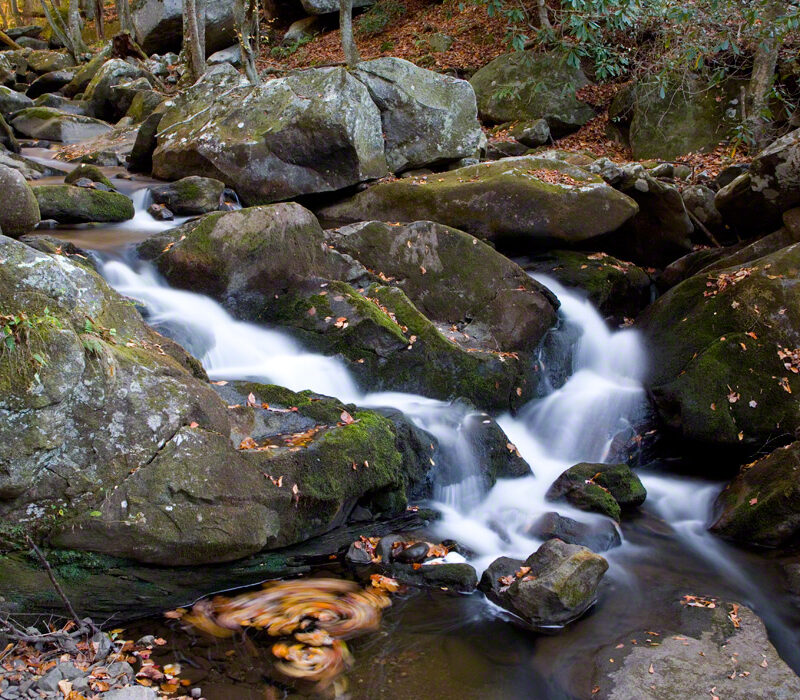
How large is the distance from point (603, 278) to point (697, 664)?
6.32 meters

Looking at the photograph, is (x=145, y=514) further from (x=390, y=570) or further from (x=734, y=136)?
(x=734, y=136)

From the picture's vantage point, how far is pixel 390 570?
5.63 meters

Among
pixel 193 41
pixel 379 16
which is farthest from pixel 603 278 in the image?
pixel 379 16

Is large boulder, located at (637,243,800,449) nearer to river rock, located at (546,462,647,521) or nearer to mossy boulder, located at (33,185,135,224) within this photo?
river rock, located at (546,462,647,521)

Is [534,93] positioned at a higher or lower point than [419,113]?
lower

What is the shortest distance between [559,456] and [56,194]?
7.17m

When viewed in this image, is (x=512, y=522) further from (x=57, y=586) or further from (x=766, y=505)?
(x=57, y=586)

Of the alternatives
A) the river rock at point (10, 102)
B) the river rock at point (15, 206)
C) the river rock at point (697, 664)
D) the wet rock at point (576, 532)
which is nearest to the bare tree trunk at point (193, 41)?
the river rock at point (10, 102)

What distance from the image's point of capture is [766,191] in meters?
9.57

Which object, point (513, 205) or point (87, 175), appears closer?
point (513, 205)

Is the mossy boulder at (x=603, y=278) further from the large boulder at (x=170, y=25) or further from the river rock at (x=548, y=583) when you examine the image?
the large boulder at (x=170, y=25)

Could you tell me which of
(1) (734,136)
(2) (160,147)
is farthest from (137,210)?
(1) (734,136)

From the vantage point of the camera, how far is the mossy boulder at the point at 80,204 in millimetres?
9258

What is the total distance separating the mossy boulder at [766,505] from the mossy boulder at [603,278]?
3.64m
